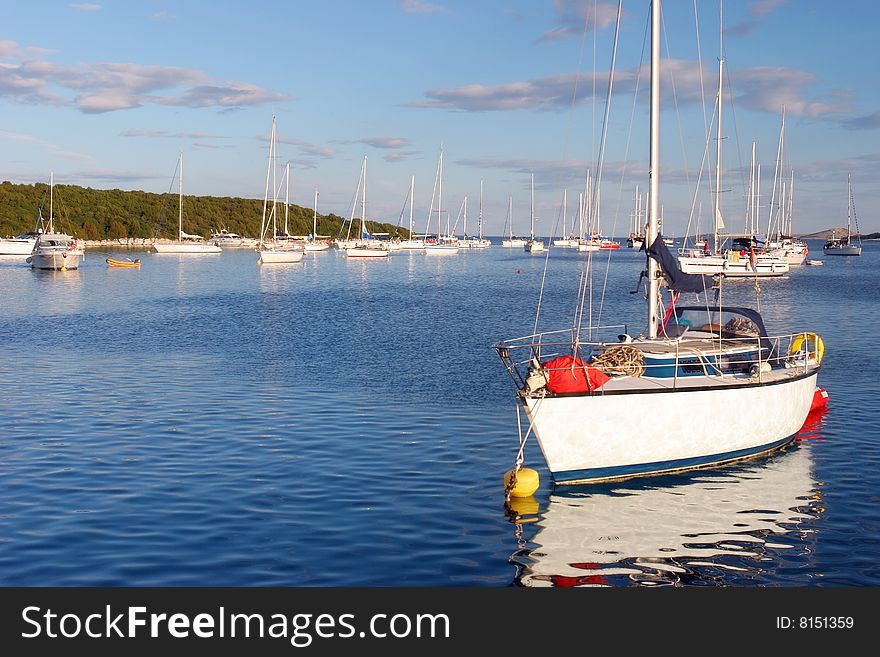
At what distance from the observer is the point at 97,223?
183875mm

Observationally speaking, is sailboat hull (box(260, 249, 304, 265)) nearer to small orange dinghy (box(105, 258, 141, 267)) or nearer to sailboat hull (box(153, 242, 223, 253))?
small orange dinghy (box(105, 258, 141, 267))

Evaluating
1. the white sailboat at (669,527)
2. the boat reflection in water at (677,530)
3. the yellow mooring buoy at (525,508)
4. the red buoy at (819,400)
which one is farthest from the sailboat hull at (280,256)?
the yellow mooring buoy at (525,508)

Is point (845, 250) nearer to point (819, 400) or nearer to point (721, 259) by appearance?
point (721, 259)

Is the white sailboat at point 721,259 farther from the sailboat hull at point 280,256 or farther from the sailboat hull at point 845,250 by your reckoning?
the sailboat hull at point 845,250

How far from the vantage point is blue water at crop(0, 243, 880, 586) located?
1395cm

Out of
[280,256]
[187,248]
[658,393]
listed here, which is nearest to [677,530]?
[658,393]

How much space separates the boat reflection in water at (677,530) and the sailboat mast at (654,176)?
464 centimetres

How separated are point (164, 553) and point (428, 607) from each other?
4.68 metres

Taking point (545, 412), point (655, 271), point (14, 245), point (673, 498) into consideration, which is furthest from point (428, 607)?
point (14, 245)

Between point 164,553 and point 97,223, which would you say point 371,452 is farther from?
point 97,223

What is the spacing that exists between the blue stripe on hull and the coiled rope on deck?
2035 mm

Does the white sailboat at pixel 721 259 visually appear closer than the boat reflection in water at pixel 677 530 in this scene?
No

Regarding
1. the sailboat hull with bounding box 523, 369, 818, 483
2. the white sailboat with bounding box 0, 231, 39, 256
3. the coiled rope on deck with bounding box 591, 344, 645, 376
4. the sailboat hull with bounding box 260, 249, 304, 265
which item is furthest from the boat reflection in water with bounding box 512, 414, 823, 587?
the white sailboat with bounding box 0, 231, 39, 256

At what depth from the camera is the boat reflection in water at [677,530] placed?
45.8 ft
